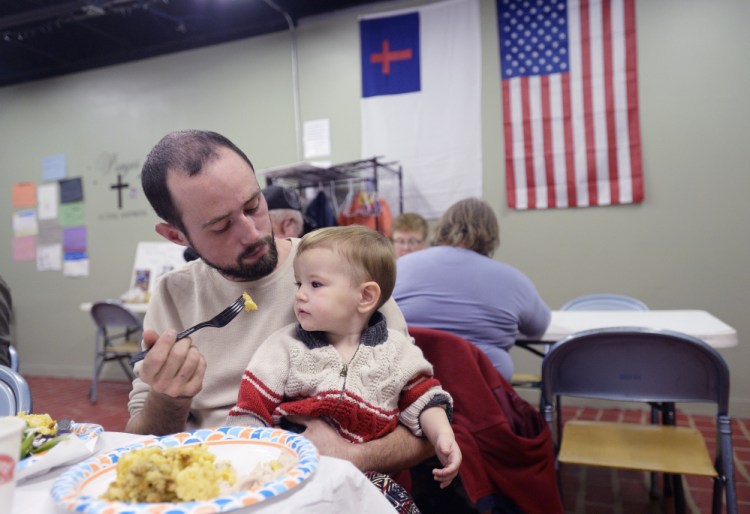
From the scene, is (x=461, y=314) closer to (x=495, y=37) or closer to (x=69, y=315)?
(x=495, y=37)

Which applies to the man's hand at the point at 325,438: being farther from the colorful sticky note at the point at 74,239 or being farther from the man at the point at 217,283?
the colorful sticky note at the point at 74,239

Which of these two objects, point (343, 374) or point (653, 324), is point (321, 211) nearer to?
point (653, 324)

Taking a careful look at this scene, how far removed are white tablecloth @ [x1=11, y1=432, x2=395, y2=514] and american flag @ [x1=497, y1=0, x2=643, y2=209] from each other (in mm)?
3568

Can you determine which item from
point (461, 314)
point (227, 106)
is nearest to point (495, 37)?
point (227, 106)

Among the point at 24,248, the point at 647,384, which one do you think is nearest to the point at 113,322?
the point at 24,248

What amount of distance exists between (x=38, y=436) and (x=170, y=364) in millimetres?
219

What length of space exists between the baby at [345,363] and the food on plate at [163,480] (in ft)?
1.43

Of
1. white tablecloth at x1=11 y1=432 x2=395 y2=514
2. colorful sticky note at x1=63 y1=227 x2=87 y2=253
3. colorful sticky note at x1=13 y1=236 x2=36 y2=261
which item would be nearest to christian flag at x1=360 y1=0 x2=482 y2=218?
colorful sticky note at x1=63 y1=227 x2=87 y2=253

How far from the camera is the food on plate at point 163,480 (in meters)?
0.52

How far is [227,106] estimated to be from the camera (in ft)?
15.6

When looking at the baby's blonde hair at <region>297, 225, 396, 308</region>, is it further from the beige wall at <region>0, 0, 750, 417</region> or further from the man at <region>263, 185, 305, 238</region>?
the beige wall at <region>0, 0, 750, 417</region>

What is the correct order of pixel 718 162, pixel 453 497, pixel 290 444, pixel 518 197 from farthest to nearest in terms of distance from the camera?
1. pixel 518 197
2. pixel 718 162
3. pixel 453 497
4. pixel 290 444

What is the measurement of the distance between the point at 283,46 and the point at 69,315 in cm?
350

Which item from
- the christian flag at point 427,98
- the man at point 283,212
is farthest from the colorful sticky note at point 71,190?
the man at point 283,212
